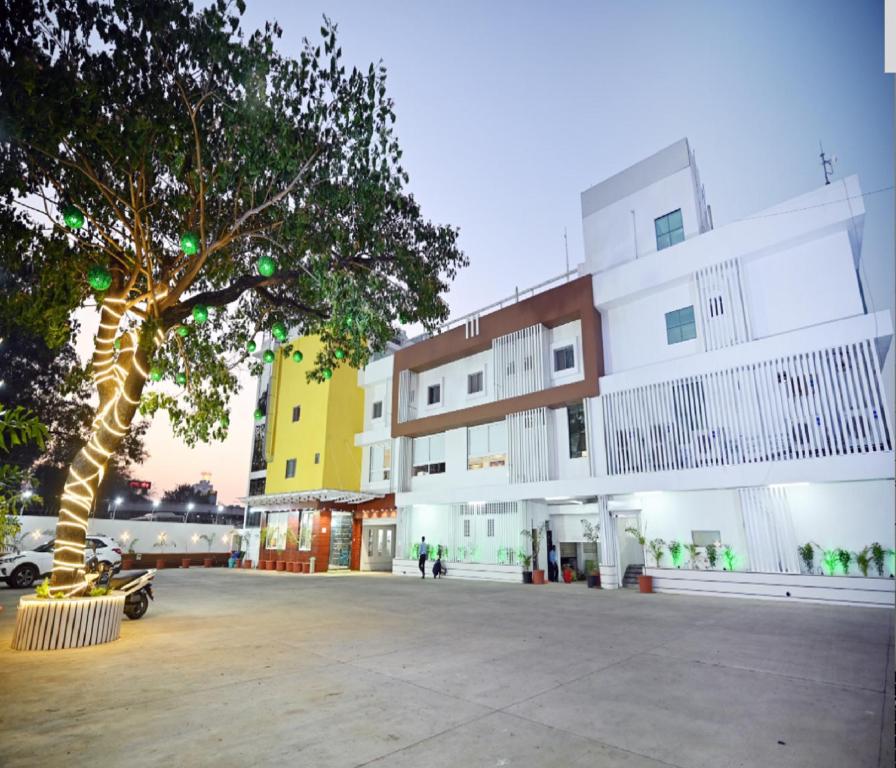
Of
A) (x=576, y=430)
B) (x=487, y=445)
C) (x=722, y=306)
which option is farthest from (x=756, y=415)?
(x=487, y=445)

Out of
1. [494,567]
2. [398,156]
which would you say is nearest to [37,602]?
[398,156]

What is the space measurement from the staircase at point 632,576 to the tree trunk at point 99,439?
14.8 meters

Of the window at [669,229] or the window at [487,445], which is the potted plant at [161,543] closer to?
the window at [487,445]

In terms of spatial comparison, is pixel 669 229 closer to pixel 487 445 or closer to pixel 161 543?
pixel 487 445

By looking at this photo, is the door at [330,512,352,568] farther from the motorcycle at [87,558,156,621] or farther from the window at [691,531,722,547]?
the window at [691,531,722,547]

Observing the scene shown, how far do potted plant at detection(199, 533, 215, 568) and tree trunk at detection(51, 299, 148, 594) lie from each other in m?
23.3

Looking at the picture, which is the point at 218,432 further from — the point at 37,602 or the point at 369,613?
the point at 369,613

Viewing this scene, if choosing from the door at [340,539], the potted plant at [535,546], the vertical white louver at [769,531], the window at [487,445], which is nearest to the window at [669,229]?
the vertical white louver at [769,531]

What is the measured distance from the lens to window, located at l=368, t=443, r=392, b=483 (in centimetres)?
2503

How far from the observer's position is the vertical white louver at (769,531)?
12.6 meters

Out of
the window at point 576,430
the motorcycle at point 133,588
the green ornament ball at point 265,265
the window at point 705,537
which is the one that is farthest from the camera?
the window at point 576,430

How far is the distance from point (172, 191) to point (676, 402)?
13.6 metres

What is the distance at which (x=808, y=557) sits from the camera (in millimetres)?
12906

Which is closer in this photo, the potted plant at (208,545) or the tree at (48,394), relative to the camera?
the tree at (48,394)
